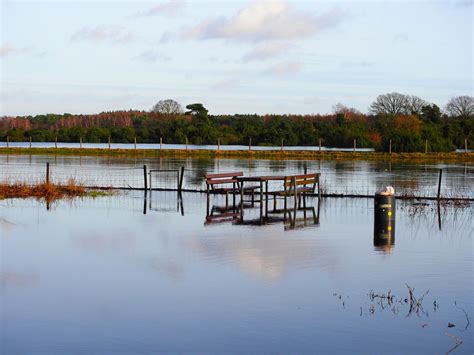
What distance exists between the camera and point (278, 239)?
15.7 meters

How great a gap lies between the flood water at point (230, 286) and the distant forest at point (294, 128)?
49819 mm

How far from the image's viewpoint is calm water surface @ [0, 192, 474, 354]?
8.71 meters

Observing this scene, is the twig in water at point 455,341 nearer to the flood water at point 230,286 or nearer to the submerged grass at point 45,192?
the flood water at point 230,286

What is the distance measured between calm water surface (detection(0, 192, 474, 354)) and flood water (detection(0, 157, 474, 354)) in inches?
0.9

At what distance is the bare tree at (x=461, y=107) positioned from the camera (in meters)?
99.5

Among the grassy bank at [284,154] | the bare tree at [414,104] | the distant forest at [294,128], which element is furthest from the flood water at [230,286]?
the bare tree at [414,104]

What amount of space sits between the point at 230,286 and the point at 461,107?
9447 cm

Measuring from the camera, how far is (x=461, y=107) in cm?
10031

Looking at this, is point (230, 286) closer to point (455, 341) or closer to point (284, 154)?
point (455, 341)

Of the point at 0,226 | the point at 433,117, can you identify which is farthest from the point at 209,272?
the point at 433,117

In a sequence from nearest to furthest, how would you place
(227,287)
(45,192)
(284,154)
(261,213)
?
(227,287)
(261,213)
(45,192)
(284,154)

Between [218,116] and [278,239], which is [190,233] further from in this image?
[218,116]

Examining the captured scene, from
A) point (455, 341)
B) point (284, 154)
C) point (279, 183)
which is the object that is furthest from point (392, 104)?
point (455, 341)

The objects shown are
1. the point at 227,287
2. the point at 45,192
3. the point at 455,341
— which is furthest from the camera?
the point at 45,192
